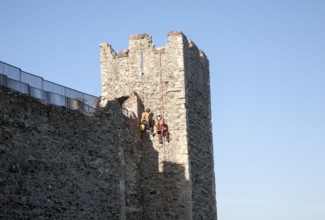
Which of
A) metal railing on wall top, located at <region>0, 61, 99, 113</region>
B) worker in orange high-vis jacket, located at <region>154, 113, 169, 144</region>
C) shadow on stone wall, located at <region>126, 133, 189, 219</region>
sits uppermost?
metal railing on wall top, located at <region>0, 61, 99, 113</region>

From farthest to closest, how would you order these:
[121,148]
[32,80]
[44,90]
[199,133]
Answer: [199,133] < [121,148] < [44,90] < [32,80]

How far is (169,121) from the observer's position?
2200 cm

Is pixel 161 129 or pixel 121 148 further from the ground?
pixel 161 129

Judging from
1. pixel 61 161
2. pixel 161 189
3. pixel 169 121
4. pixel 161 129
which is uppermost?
pixel 169 121

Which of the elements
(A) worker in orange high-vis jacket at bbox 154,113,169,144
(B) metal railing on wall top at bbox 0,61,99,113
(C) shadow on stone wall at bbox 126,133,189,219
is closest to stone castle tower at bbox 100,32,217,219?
(C) shadow on stone wall at bbox 126,133,189,219

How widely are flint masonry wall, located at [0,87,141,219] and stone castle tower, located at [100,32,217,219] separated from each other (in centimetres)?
90

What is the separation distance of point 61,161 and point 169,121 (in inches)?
210

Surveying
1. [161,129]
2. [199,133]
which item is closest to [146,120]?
[161,129]

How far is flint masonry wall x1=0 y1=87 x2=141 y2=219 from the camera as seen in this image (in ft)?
51.8

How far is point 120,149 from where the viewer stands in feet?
65.8

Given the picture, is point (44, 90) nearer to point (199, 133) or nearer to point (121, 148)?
point (121, 148)

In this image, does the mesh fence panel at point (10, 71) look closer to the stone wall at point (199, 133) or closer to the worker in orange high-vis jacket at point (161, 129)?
the worker in orange high-vis jacket at point (161, 129)

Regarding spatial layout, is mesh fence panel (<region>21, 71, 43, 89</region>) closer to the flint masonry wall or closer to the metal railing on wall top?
the metal railing on wall top

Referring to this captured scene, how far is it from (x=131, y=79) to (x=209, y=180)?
406cm
